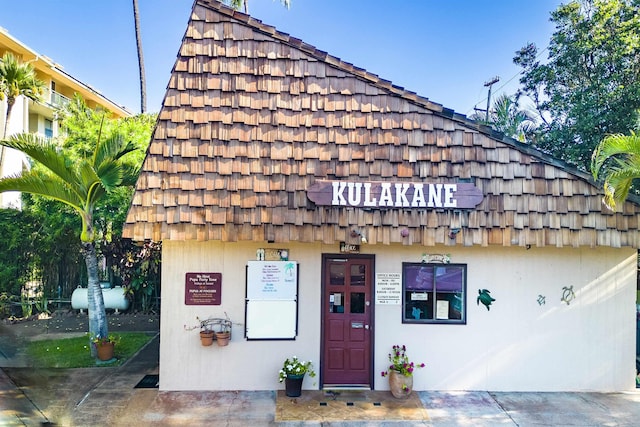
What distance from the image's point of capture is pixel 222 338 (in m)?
6.41

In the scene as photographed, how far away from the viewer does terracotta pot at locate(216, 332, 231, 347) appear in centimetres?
641

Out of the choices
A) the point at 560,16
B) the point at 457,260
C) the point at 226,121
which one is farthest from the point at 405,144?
the point at 560,16

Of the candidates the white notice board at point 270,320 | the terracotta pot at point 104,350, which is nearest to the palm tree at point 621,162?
the white notice board at point 270,320

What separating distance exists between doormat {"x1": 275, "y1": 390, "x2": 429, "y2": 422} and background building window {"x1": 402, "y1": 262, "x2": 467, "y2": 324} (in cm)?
133

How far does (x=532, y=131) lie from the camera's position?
44.6 ft

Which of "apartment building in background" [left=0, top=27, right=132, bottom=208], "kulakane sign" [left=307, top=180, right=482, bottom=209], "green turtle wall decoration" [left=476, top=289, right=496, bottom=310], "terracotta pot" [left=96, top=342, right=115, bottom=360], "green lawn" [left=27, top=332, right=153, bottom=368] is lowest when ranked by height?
"green lawn" [left=27, top=332, right=153, bottom=368]

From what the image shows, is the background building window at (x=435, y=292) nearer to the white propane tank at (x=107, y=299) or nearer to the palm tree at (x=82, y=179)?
the palm tree at (x=82, y=179)

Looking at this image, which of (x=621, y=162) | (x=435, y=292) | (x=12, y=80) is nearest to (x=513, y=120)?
(x=621, y=162)

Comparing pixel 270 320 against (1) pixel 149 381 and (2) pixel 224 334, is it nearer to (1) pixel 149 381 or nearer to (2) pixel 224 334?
(2) pixel 224 334

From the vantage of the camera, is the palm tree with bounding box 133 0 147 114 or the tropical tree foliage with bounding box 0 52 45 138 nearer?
the tropical tree foliage with bounding box 0 52 45 138

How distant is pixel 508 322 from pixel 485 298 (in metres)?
0.56

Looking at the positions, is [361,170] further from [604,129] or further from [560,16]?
[560,16]

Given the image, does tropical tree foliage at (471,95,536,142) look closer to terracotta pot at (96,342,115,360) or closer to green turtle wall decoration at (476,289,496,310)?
green turtle wall decoration at (476,289,496,310)

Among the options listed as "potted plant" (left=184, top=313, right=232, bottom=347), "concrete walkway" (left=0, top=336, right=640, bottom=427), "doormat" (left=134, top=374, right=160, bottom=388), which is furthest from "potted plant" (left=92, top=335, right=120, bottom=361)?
"potted plant" (left=184, top=313, right=232, bottom=347)
